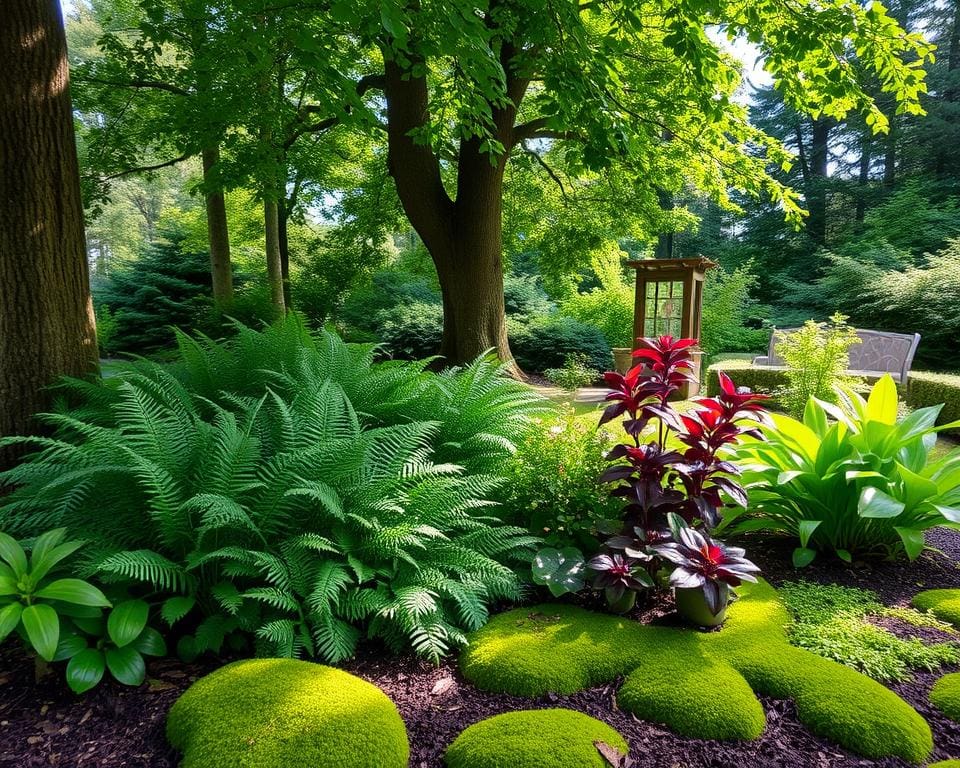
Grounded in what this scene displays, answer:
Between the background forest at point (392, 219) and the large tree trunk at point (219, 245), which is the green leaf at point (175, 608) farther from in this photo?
the large tree trunk at point (219, 245)

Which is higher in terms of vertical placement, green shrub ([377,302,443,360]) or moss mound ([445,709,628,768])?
green shrub ([377,302,443,360])

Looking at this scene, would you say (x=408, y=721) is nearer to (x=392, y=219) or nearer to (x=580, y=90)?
(x=580, y=90)

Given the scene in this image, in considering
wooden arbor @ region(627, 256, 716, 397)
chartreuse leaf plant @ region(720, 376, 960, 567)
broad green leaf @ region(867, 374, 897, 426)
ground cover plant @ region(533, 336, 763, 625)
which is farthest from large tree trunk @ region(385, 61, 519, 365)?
ground cover plant @ region(533, 336, 763, 625)

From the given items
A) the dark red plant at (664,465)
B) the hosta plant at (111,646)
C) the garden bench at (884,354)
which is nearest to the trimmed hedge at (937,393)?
the garden bench at (884,354)

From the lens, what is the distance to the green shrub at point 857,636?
6.02 ft

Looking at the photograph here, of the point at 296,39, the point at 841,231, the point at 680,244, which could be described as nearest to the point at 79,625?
the point at 296,39

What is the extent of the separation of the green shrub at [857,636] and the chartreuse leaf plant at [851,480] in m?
0.26

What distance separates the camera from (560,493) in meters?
2.39

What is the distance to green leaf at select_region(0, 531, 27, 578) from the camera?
1.61 metres

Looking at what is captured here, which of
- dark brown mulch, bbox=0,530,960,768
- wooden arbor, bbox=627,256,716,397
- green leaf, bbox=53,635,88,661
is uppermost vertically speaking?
wooden arbor, bbox=627,256,716,397

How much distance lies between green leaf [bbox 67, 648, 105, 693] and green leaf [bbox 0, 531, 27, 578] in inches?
11.5

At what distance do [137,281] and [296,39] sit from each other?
484 inches

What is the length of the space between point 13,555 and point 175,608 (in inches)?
18.7

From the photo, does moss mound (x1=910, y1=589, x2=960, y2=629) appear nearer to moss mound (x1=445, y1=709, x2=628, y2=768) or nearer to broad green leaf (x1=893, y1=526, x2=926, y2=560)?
broad green leaf (x1=893, y1=526, x2=926, y2=560)
